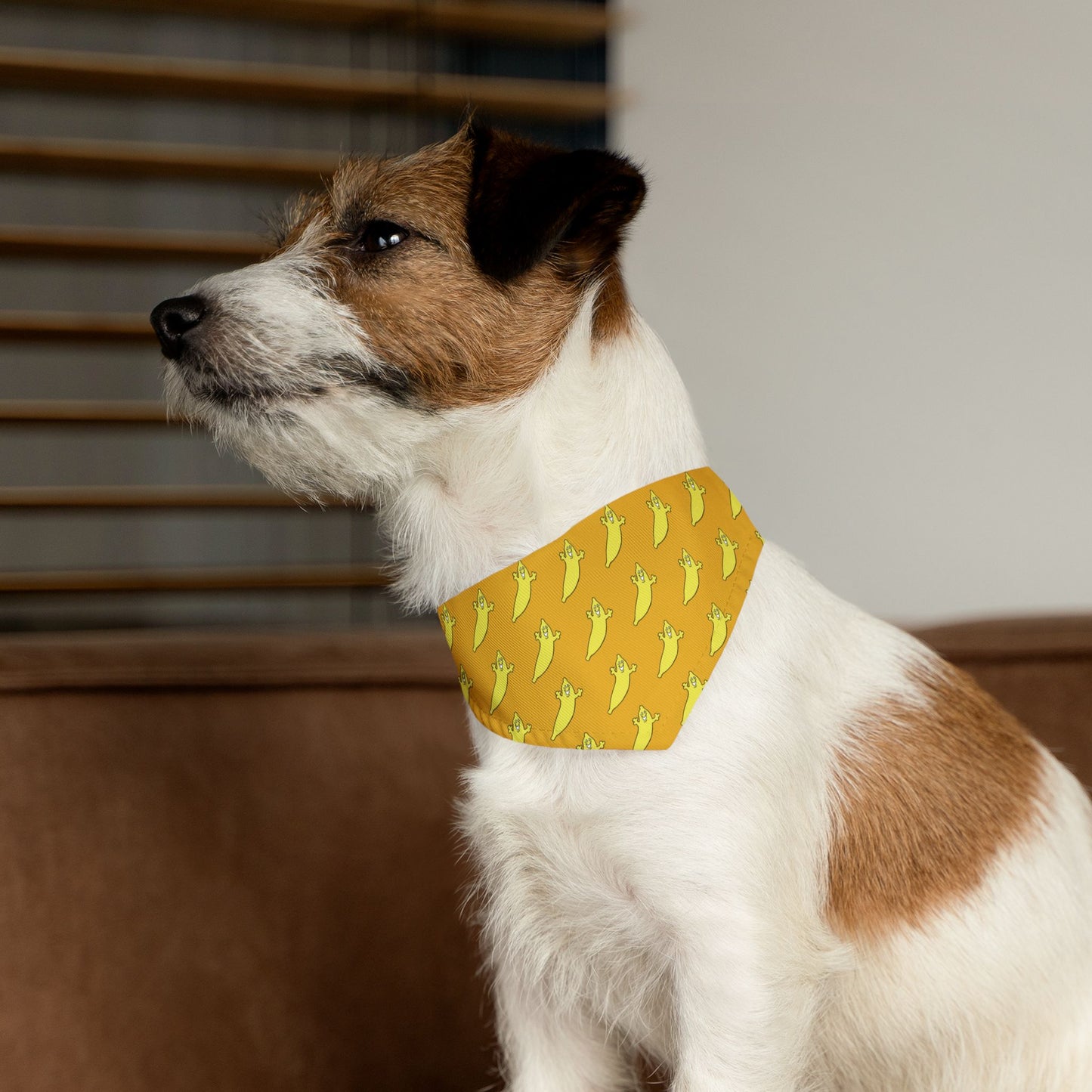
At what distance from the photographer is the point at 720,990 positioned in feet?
3.09

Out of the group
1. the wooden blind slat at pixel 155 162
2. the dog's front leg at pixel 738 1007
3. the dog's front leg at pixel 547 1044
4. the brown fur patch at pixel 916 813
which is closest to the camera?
the dog's front leg at pixel 738 1007

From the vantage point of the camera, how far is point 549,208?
0.98 metres

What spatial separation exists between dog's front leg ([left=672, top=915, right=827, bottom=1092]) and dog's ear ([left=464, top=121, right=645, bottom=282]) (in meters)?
0.58

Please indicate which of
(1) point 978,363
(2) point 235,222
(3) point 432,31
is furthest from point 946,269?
(2) point 235,222

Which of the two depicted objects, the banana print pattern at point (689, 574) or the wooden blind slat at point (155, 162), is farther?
the wooden blind slat at point (155, 162)

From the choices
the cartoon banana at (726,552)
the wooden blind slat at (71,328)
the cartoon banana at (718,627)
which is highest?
the wooden blind slat at (71,328)

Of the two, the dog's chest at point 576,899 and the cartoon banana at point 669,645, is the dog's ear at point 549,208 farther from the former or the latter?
the dog's chest at point 576,899

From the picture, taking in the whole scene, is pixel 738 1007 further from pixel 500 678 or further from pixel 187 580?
pixel 187 580

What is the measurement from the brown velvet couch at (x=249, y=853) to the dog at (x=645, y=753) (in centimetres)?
44

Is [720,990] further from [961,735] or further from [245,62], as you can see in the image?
[245,62]

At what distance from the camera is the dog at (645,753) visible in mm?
958

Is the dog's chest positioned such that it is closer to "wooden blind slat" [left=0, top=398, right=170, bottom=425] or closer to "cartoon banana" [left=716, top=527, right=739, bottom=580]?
"cartoon banana" [left=716, top=527, right=739, bottom=580]

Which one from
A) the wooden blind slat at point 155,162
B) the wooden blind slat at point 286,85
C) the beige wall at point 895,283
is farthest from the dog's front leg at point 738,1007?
the wooden blind slat at point 155,162

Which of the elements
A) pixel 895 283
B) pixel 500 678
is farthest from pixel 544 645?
pixel 895 283
